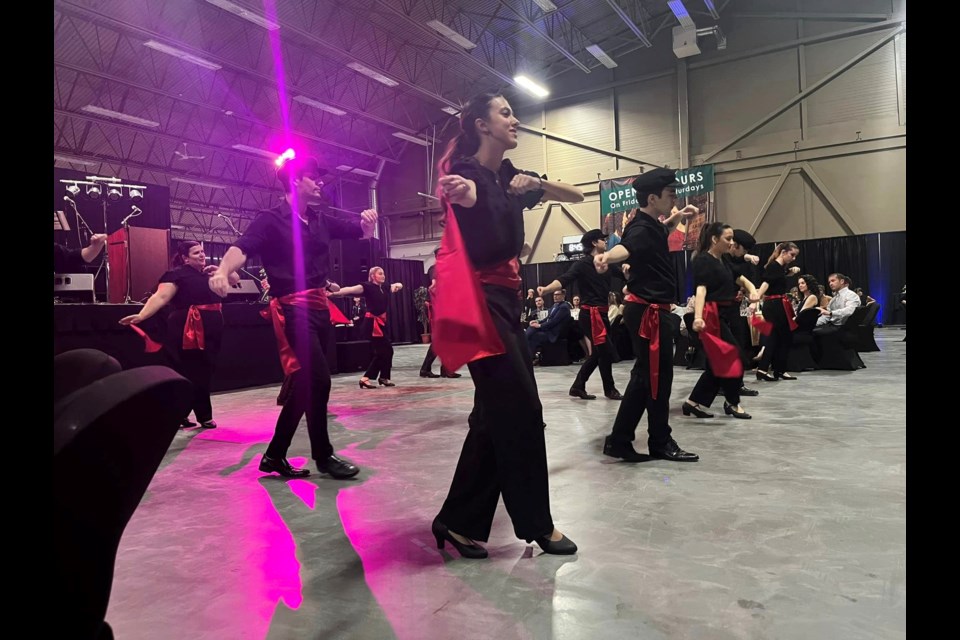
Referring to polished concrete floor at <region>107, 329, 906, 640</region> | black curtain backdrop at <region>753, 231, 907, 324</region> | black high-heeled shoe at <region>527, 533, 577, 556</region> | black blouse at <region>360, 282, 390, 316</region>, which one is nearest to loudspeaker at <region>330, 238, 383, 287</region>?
black blouse at <region>360, 282, 390, 316</region>

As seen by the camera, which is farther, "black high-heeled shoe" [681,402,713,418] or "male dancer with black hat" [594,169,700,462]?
"black high-heeled shoe" [681,402,713,418]

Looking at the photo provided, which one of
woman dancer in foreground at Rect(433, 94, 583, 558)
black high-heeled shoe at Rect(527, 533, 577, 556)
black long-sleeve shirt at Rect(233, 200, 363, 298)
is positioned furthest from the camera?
black long-sleeve shirt at Rect(233, 200, 363, 298)

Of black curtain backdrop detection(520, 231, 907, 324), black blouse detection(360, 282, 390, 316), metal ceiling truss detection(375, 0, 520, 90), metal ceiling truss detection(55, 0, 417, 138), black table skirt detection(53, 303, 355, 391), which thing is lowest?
black table skirt detection(53, 303, 355, 391)

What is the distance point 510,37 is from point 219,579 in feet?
48.8

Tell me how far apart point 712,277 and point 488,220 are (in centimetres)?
273

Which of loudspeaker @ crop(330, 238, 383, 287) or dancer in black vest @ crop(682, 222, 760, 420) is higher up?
loudspeaker @ crop(330, 238, 383, 287)

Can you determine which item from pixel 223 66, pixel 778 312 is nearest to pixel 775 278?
pixel 778 312

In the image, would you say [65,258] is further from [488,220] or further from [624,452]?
[624,452]

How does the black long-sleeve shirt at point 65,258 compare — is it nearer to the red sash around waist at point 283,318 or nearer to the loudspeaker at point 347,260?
the red sash around waist at point 283,318

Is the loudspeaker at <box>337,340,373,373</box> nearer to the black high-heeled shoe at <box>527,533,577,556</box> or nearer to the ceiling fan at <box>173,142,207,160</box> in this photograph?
the black high-heeled shoe at <box>527,533,577,556</box>

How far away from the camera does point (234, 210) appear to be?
21922 mm

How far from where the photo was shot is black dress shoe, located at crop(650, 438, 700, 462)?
3.16m
